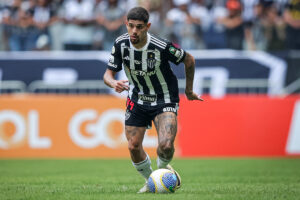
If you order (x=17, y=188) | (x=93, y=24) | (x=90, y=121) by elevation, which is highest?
(x=93, y=24)

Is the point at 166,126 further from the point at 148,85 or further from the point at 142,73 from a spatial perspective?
the point at 142,73

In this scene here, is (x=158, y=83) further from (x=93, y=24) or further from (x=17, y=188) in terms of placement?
(x=93, y=24)

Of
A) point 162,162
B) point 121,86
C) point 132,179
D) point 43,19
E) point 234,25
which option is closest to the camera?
point 121,86

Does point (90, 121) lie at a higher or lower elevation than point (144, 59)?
lower

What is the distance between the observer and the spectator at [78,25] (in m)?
17.2

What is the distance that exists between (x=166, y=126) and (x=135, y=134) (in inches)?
18.1

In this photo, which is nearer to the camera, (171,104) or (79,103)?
(171,104)

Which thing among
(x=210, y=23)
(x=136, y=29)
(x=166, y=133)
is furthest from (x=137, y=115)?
(x=210, y=23)

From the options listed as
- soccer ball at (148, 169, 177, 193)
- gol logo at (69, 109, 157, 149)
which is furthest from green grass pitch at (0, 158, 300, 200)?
gol logo at (69, 109, 157, 149)

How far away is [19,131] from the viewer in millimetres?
15273

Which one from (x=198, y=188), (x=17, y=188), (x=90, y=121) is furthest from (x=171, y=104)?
(x=90, y=121)

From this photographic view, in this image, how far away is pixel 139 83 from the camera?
8.02 metres

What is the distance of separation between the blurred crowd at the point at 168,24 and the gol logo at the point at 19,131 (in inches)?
103

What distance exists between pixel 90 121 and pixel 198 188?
7497 mm
